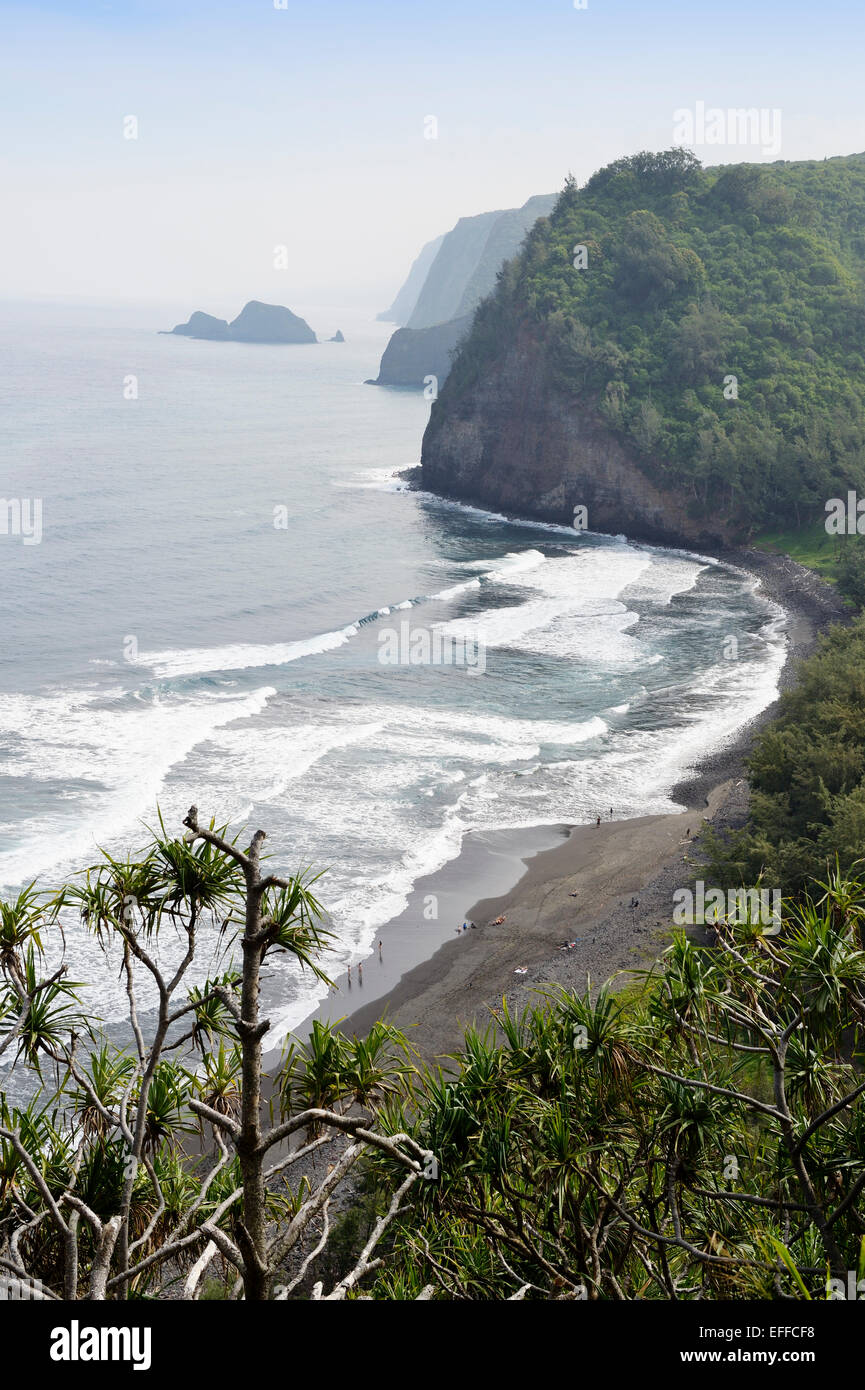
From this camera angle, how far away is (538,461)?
94.6 m

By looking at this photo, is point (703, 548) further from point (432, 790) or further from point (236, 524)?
point (432, 790)

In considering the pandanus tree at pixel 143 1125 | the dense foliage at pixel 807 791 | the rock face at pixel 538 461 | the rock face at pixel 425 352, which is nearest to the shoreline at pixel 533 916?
the dense foliage at pixel 807 791

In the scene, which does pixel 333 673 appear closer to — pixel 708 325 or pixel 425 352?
pixel 708 325

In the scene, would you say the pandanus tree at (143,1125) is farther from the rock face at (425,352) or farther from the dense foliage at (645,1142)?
the rock face at (425,352)

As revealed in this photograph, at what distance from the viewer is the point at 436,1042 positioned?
87.9 ft

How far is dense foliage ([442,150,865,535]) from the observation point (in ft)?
274

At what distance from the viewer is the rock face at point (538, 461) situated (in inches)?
3462

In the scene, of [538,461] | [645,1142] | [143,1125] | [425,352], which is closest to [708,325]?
[538,461]

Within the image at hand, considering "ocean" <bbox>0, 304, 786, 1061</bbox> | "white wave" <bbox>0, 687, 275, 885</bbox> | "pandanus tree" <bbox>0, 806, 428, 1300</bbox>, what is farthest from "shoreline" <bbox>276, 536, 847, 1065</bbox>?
"pandanus tree" <bbox>0, 806, 428, 1300</bbox>

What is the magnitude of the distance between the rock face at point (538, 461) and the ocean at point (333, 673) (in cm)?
269

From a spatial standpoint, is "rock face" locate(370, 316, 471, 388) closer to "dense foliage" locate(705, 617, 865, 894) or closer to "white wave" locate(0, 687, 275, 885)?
"white wave" locate(0, 687, 275, 885)

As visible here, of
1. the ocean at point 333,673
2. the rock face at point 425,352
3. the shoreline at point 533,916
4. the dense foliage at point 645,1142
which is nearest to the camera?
the dense foliage at point 645,1142
